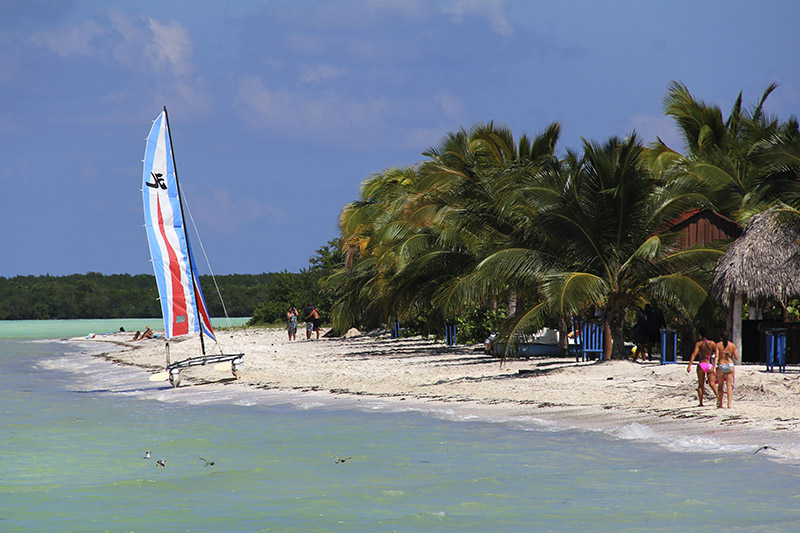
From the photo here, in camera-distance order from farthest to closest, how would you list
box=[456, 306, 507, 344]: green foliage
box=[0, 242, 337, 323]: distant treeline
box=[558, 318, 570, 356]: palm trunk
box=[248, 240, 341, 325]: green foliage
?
box=[0, 242, 337, 323]: distant treeline, box=[248, 240, 341, 325]: green foliage, box=[456, 306, 507, 344]: green foliage, box=[558, 318, 570, 356]: palm trunk

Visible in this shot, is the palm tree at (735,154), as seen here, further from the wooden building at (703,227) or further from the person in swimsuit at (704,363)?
the person in swimsuit at (704,363)

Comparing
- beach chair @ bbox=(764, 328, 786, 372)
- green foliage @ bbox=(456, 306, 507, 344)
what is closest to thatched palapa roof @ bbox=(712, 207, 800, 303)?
beach chair @ bbox=(764, 328, 786, 372)

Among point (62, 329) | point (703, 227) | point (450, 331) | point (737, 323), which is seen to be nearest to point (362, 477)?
point (737, 323)

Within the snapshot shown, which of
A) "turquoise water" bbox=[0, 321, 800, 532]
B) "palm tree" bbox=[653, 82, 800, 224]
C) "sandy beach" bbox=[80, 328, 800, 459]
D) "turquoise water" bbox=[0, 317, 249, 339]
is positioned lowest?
"turquoise water" bbox=[0, 321, 800, 532]

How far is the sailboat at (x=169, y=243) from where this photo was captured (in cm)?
1727

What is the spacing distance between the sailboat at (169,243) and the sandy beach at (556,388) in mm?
2151

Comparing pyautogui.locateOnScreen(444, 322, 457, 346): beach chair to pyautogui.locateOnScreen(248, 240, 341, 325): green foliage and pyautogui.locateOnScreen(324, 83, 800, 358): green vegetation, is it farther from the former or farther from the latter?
pyautogui.locateOnScreen(248, 240, 341, 325): green foliage

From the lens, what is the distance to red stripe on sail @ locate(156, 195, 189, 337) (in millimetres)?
17469

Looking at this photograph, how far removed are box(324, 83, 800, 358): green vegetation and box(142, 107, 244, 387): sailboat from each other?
5.51 metres

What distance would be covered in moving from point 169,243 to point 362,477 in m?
8.95

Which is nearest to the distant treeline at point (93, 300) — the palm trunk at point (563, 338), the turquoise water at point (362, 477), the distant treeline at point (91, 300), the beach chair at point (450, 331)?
the distant treeline at point (91, 300)

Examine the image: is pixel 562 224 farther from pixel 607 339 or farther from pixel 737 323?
pixel 737 323

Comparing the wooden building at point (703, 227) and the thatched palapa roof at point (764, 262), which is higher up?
the wooden building at point (703, 227)

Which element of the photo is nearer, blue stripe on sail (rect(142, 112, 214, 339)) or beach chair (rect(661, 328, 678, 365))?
beach chair (rect(661, 328, 678, 365))
